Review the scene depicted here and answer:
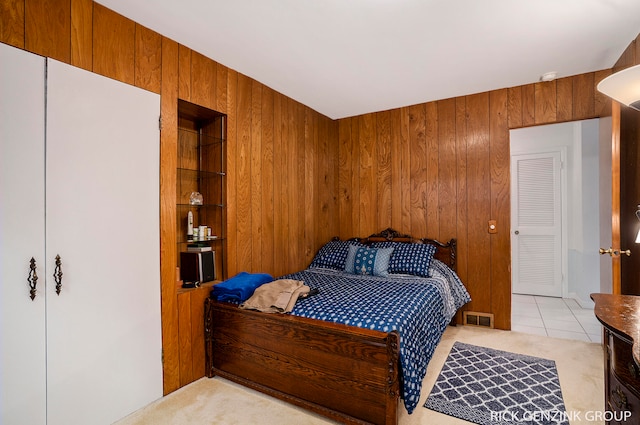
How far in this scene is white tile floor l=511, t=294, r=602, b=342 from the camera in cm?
331

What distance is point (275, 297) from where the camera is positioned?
229 cm

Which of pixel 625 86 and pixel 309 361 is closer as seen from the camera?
pixel 625 86

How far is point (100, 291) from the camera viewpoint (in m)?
1.95

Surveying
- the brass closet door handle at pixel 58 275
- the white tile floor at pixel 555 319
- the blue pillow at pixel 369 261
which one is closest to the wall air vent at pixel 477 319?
the white tile floor at pixel 555 319

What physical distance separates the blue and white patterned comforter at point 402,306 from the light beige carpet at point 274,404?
0.28 metres

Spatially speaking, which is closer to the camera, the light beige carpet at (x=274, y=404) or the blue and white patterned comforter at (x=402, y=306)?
the blue and white patterned comforter at (x=402, y=306)

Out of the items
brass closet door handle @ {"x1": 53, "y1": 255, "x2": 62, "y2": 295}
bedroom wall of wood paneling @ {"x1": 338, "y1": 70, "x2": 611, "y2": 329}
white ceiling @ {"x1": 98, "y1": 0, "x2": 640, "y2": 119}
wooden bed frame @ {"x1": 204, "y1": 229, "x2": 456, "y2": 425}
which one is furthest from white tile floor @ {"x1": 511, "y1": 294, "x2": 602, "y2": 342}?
brass closet door handle @ {"x1": 53, "y1": 255, "x2": 62, "y2": 295}

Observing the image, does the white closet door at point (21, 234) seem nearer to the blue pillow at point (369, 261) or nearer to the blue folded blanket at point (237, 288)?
the blue folded blanket at point (237, 288)

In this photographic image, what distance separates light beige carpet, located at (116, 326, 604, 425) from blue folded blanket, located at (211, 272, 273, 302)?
0.64 meters

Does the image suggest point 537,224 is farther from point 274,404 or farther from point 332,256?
point 274,404

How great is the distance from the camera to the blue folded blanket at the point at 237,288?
239 centimetres

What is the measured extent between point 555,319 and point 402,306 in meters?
2.74

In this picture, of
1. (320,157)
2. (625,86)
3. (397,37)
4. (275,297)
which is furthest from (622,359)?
(320,157)

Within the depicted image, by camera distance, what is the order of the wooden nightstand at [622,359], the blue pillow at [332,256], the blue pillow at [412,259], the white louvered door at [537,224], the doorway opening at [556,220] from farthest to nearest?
the white louvered door at [537,224], the doorway opening at [556,220], the blue pillow at [332,256], the blue pillow at [412,259], the wooden nightstand at [622,359]
